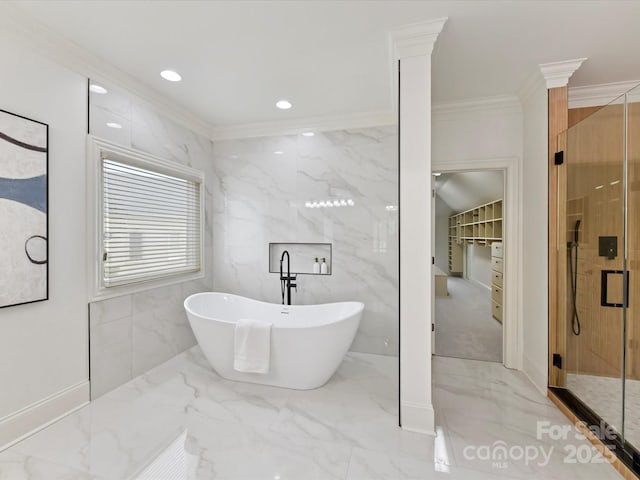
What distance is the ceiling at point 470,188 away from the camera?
194 inches

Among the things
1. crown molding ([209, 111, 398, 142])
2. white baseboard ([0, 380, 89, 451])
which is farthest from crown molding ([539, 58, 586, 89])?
white baseboard ([0, 380, 89, 451])

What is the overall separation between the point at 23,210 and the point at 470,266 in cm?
890

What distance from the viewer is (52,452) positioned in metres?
1.68

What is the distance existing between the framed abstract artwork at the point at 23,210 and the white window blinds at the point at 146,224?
43 centimetres

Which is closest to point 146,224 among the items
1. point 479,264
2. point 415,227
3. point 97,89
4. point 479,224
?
point 97,89

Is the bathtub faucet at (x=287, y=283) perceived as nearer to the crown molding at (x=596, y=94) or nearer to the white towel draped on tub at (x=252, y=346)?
the white towel draped on tub at (x=252, y=346)

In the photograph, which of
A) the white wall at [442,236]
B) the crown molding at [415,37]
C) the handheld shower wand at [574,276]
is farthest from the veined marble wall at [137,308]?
the white wall at [442,236]

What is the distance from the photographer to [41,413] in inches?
74.4

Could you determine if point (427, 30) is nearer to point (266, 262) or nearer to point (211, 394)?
point (266, 262)

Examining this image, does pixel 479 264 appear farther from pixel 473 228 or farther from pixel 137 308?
pixel 137 308

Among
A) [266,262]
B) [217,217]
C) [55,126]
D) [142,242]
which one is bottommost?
[266,262]

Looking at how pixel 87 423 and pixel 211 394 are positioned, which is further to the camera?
pixel 211 394

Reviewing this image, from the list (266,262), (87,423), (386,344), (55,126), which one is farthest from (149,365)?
(386,344)

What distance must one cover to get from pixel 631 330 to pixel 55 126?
3970 millimetres
